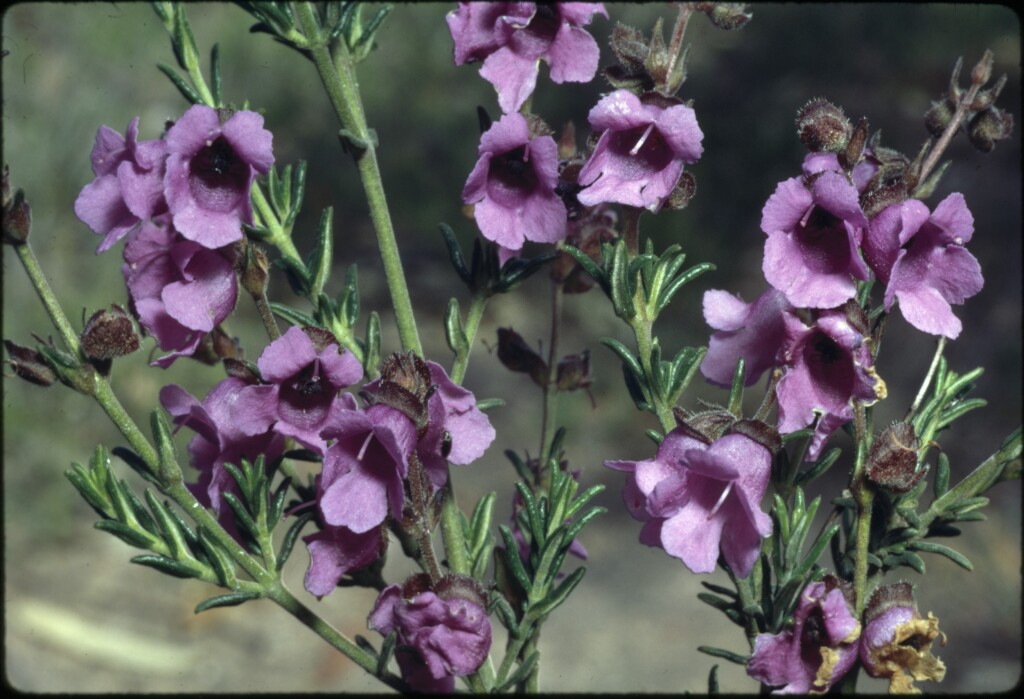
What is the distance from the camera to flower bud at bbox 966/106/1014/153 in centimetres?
121

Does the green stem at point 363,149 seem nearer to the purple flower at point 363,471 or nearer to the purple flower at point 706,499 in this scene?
the purple flower at point 363,471

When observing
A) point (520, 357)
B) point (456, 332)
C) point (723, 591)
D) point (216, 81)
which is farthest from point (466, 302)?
point (723, 591)

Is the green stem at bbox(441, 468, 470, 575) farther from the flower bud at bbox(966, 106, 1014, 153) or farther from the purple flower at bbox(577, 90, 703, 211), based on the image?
the flower bud at bbox(966, 106, 1014, 153)

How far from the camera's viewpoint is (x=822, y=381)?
1.06 m

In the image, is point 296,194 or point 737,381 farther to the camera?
point 296,194

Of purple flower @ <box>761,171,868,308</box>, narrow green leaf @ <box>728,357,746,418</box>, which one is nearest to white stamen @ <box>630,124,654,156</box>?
purple flower @ <box>761,171,868,308</box>

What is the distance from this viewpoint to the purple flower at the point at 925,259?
1.04 meters

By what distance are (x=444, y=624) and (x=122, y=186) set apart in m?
0.57

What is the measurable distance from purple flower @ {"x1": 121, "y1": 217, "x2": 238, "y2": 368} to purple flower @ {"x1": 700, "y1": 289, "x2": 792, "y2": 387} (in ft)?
1.74

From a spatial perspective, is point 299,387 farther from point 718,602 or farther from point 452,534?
point 718,602

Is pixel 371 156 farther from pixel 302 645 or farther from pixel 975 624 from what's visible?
pixel 975 624

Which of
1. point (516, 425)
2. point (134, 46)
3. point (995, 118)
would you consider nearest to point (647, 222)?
point (516, 425)

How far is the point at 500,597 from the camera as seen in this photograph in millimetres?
1191

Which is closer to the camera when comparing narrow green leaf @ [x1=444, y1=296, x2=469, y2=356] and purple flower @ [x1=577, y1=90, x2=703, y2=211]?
purple flower @ [x1=577, y1=90, x2=703, y2=211]
